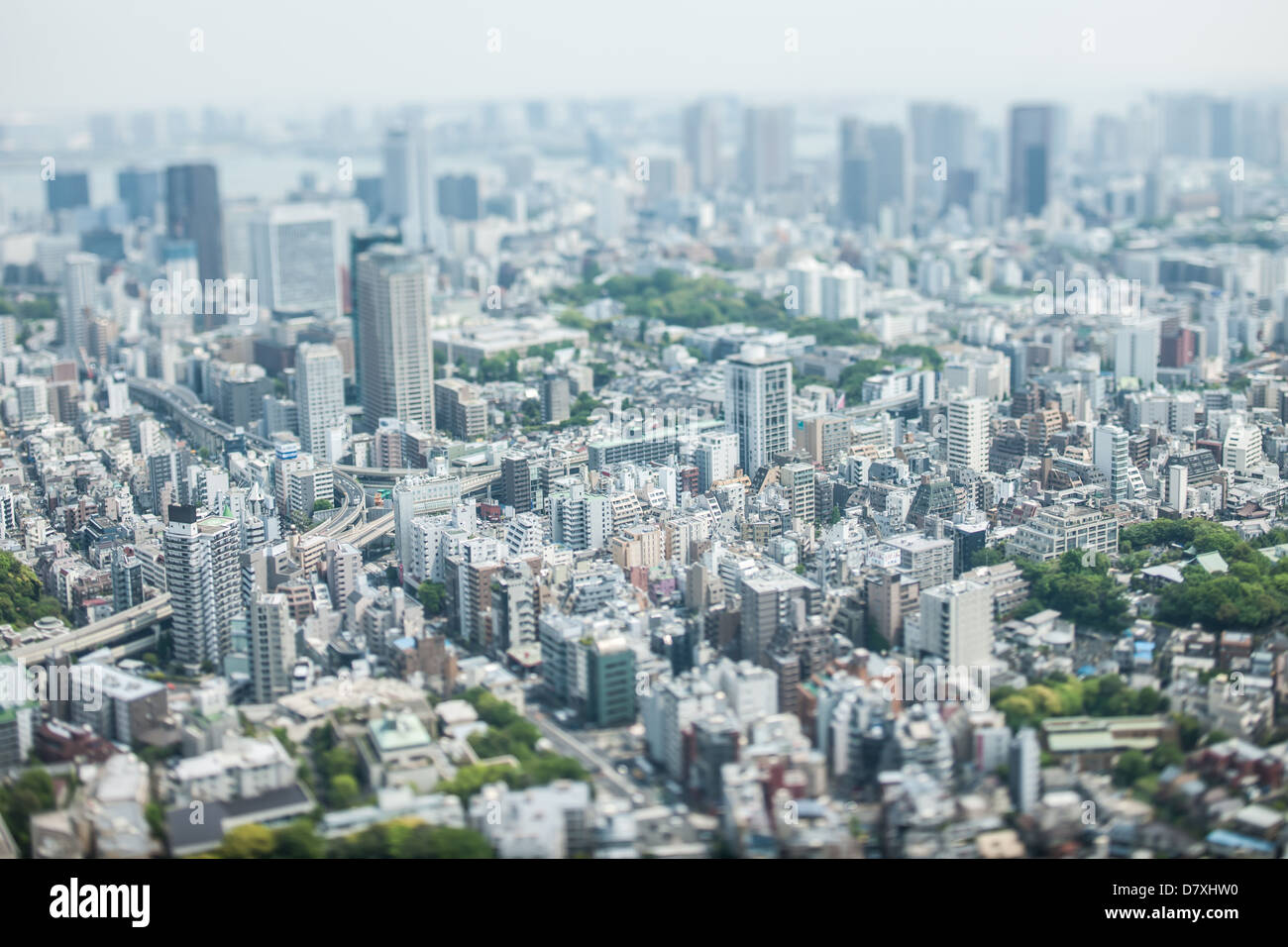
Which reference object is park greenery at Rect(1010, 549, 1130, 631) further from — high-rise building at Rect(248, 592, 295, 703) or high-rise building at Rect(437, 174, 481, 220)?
high-rise building at Rect(437, 174, 481, 220)

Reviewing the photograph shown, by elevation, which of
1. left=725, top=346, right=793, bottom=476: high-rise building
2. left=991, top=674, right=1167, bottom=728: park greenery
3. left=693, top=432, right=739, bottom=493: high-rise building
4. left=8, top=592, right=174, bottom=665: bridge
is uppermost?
left=725, top=346, right=793, bottom=476: high-rise building

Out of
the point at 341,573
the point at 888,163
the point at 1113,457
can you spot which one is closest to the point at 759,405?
the point at 1113,457

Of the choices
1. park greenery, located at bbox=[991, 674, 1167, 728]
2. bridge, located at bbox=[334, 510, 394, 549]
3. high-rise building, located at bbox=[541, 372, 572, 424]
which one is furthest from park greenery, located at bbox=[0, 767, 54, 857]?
high-rise building, located at bbox=[541, 372, 572, 424]

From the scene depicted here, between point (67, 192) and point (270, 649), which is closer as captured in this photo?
A: point (270, 649)

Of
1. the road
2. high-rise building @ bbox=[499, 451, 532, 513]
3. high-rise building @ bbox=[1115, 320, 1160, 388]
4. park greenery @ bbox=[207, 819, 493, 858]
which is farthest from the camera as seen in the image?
high-rise building @ bbox=[1115, 320, 1160, 388]

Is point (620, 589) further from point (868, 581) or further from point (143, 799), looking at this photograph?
point (143, 799)

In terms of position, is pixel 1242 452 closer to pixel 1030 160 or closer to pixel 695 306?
pixel 695 306
